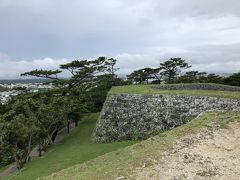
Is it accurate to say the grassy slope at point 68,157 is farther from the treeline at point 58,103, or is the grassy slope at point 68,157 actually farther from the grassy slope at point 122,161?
the grassy slope at point 122,161

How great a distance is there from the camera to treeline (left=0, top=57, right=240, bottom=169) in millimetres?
17828

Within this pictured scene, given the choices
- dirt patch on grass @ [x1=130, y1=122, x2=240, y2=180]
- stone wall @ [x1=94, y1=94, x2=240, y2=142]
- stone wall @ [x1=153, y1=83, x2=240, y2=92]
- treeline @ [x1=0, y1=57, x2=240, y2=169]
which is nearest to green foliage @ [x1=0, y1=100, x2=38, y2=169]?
treeline @ [x1=0, y1=57, x2=240, y2=169]

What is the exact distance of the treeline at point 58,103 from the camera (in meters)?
17.8

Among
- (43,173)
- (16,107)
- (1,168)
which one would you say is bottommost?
(1,168)

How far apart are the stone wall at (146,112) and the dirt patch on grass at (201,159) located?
17.5 ft

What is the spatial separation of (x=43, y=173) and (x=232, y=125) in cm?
682

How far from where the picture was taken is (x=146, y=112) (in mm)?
16922

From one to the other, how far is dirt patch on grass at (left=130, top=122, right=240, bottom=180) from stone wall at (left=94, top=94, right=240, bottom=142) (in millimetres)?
5336

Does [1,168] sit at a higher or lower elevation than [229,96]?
lower

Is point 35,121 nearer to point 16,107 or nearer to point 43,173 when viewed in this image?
point 16,107

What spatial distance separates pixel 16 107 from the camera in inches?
816

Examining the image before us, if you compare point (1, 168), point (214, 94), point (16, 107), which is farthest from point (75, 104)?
point (214, 94)

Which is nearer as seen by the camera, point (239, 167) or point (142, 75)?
point (239, 167)

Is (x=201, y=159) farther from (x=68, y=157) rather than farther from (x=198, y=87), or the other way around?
(x=198, y=87)
